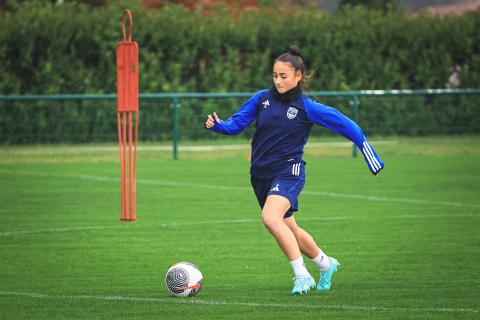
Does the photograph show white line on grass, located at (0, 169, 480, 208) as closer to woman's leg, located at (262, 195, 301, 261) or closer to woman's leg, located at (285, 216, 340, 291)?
woman's leg, located at (285, 216, 340, 291)

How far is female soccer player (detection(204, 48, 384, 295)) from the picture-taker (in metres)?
8.88

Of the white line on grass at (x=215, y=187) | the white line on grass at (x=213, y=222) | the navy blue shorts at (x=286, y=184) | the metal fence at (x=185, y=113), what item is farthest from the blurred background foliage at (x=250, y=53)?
the navy blue shorts at (x=286, y=184)

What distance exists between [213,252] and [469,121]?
51.0ft

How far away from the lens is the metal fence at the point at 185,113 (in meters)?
24.1

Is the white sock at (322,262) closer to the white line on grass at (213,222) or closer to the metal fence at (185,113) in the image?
the white line on grass at (213,222)

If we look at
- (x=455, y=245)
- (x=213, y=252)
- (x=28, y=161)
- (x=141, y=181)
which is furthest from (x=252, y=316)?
(x=28, y=161)

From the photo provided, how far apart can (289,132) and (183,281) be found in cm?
150

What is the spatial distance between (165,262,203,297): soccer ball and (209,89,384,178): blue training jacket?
1.01m

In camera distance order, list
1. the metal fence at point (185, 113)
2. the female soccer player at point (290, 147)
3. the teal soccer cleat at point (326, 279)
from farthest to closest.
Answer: the metal fence at point (185, 113), the teal soccer cleat at point (326, 279), the female soccer player at point (290, 147)

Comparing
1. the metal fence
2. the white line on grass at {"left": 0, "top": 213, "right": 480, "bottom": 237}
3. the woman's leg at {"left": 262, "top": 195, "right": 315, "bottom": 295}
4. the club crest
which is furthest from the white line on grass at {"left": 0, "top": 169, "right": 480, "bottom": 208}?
the woman's leg at {"left": 262, "top": 195, "right": 315, "bottom": 295}

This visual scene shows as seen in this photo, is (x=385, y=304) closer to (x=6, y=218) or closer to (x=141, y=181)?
(x=6, y=218)

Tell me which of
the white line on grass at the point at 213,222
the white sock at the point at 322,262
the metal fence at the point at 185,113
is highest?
the white sock at the point at 322,262

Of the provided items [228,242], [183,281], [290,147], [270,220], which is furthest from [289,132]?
[228,242]

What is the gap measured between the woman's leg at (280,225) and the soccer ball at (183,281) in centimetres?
71
